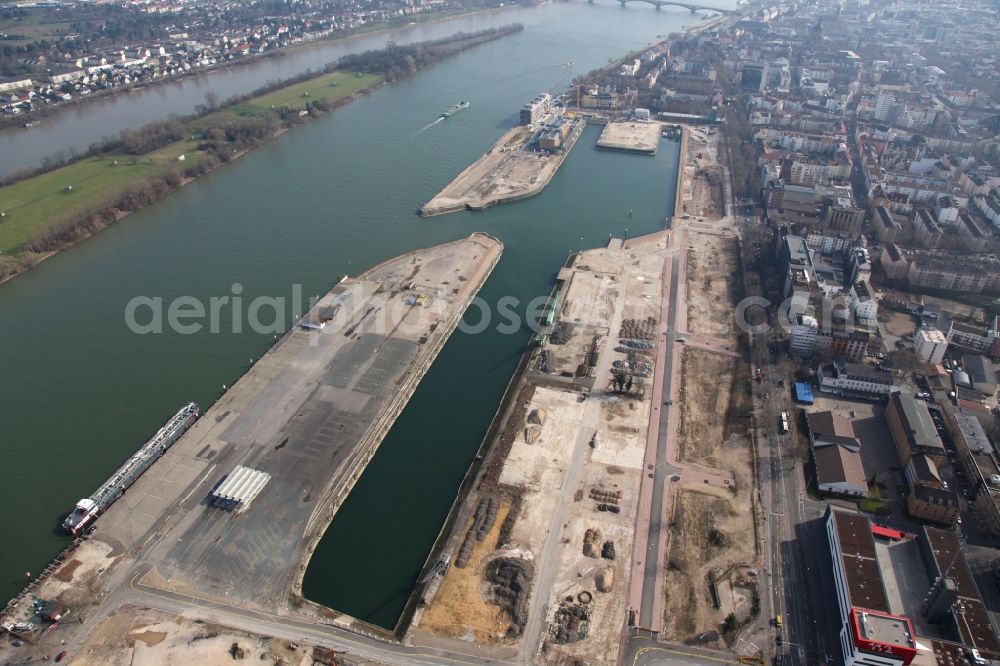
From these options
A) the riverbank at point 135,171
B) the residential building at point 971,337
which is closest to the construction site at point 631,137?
the riverbank at point 135,171

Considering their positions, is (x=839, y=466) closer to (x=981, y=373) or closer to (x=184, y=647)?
(x=981, y=373)

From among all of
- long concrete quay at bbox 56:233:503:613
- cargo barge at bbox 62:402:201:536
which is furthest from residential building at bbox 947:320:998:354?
cargo barge at bbox 62:402:201:536

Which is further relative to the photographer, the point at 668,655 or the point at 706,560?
the point at 706,560

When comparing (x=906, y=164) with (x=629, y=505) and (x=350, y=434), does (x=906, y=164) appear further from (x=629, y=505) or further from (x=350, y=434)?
(x=350, y=434)

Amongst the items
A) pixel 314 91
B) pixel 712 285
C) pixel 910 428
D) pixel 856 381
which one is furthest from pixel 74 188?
pixel 910 428

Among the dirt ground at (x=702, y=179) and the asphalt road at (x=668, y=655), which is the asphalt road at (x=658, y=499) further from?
the dirt ground at (x=702, y=179)

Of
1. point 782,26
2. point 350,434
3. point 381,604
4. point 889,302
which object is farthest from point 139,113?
point 782,26
